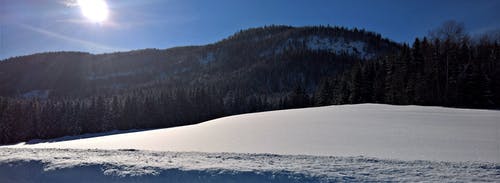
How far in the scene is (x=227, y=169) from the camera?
21.5 ft

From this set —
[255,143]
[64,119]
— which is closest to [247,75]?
[64,119]

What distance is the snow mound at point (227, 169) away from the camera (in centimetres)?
594

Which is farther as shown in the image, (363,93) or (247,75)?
(247,75)

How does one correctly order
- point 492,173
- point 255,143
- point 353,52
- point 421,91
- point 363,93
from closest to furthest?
point 492,173
point 255,143
point 421,91
point 363,93
point 353,52

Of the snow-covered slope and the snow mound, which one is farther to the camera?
the snow-covered slope

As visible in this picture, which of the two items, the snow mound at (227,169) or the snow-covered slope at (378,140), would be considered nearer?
the snow mound at (227,169)

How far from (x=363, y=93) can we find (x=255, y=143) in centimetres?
3617

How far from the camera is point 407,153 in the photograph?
888 cm

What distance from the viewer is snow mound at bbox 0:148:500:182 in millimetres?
5941

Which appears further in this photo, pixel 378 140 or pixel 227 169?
pixel 378 140

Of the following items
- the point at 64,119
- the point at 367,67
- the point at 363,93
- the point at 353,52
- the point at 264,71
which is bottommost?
the point at 64,119

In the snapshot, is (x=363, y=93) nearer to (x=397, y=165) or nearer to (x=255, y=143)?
(x=255, y=143)

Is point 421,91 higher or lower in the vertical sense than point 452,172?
higher

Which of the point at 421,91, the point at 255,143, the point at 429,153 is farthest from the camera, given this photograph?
the point at 421,91
